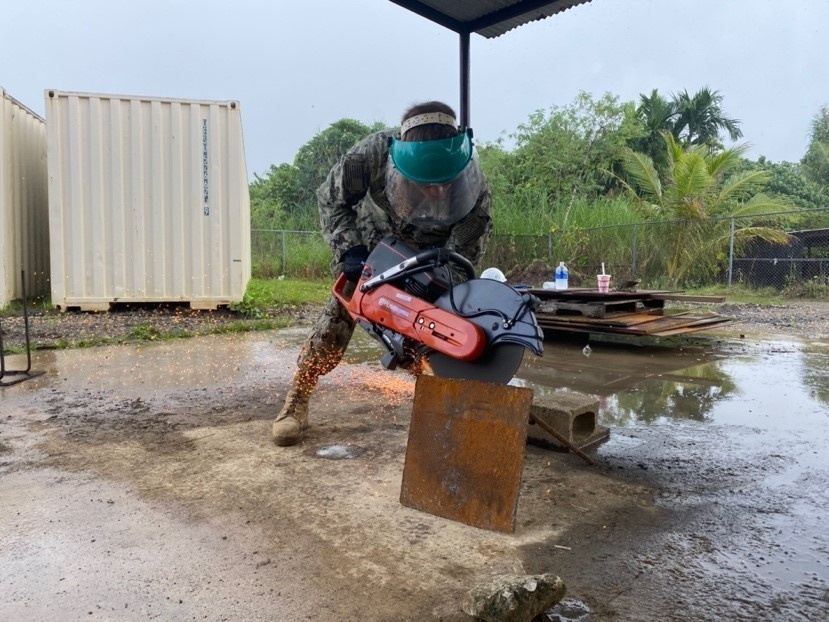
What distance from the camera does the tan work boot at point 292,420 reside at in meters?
3.24

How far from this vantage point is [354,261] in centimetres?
298

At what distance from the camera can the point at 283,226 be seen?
66.5ft

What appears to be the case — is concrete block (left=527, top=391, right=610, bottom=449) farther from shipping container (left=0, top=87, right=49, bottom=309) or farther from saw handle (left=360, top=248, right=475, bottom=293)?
shipping container (left=0, top=87, right=49, bottom=309)

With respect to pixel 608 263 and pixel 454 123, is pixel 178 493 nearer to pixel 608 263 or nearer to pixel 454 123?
pixel 454 123

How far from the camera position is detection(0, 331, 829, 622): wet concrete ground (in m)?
1.85

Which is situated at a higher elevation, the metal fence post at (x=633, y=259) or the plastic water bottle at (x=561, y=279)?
the metal fence post at (x=633, y=259)

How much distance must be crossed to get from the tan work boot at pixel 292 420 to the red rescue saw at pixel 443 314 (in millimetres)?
805

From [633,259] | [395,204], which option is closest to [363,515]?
[395,204]

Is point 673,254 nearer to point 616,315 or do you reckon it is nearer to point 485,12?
point 616,315

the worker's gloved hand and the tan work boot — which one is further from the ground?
the worker's gloved hand

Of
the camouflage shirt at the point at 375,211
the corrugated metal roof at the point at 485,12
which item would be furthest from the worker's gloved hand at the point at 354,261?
the corrugated metal roof at the point at 485,12

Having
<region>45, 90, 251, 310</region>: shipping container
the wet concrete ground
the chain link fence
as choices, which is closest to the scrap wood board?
the wet concrete ground

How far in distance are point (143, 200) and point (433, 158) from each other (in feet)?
22.7

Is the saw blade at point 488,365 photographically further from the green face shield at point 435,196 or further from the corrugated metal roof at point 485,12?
the corrugated metal roof at point 485,12
